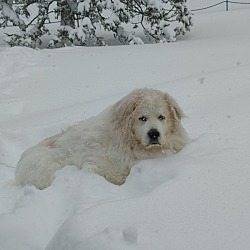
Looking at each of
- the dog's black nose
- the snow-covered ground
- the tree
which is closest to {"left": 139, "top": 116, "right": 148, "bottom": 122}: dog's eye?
the dog's black nose

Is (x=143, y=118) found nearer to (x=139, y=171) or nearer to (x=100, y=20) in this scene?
(x=139, y=171)

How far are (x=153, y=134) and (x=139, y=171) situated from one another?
0.41 metres

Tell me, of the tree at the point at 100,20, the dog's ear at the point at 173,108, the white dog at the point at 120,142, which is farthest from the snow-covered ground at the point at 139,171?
the tree at the point at 100,20

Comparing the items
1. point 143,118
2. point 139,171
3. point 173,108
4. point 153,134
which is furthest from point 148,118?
point 139,171

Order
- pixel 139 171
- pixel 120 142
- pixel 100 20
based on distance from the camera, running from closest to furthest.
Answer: pixel 139 171 → pixel 120 142 → pixel 100 20

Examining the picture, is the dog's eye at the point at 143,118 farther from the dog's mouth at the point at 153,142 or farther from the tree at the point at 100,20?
the tree at the point at 100,20

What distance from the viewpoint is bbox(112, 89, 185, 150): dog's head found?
17.9ft

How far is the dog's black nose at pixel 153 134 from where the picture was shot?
542 centimetres

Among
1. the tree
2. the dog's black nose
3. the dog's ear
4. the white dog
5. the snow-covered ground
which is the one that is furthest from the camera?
the tree

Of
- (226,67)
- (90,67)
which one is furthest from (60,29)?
(226,67)

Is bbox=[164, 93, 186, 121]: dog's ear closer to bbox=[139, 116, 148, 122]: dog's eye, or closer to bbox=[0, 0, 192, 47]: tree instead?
bbox=[139, 116, 148, 122]: dog's eye

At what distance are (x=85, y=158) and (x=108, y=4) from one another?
11082 millimetres

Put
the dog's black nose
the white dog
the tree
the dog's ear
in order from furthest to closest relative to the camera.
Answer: the tree
the dog's ear
the white dog
the dog's black nose

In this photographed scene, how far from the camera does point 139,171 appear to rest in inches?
210
